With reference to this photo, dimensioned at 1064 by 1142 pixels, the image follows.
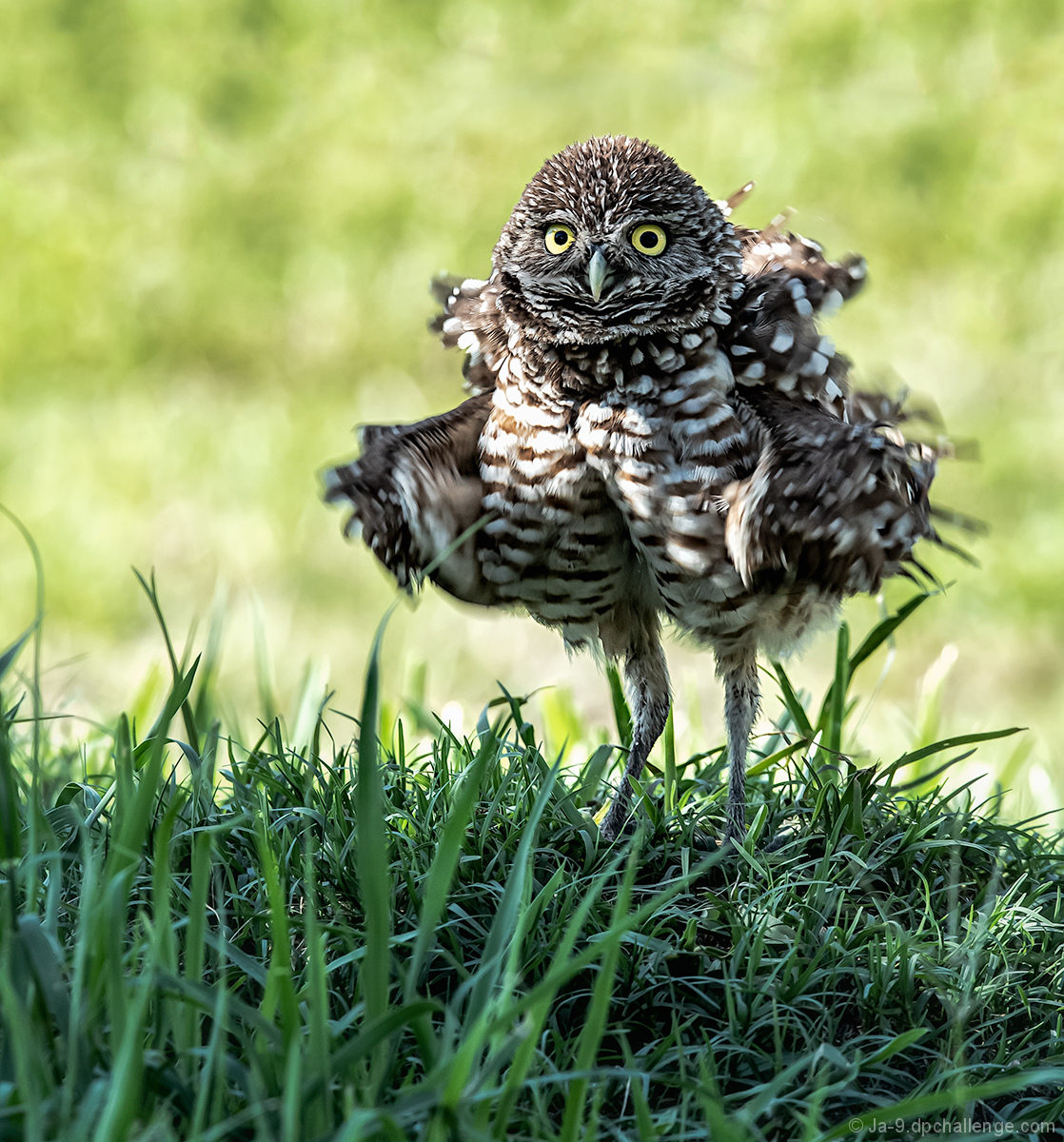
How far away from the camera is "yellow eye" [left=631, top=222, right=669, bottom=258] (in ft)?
7.97

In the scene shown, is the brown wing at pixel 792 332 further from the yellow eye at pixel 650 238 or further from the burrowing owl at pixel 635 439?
the yellow eye at pixel 650 238

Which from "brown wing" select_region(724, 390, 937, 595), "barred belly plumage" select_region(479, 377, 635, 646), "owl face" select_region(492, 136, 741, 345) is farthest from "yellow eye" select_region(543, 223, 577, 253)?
"brown wing" select_region(724, 390, 937, 595)

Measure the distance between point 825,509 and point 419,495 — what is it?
752 millimetres

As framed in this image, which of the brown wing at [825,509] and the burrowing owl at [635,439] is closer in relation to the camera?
the brown wing at [825,509]

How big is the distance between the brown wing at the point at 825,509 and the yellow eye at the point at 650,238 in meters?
0.42

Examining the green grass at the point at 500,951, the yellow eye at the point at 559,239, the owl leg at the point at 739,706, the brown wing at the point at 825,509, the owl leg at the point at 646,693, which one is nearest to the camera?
the green grass at the point at 500,951

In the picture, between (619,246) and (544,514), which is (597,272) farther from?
(544,514)

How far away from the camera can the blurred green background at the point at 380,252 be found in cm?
553

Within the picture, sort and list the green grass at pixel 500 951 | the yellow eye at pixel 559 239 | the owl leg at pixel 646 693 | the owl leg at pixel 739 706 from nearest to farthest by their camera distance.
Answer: the green grass at pixel 500 951 < the yellow eye at pixel 559 239 < the owl leg at pixel 739 706 < the owl leg at pixel 646 693

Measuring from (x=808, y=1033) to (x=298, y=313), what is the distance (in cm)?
570

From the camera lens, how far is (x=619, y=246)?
240cm

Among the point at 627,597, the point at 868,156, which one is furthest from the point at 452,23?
the point at 627,597

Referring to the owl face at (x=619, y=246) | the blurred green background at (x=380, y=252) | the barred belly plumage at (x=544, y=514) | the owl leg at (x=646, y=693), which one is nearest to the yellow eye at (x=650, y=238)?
the owl face at (x=619, y=246)

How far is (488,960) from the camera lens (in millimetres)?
1763
